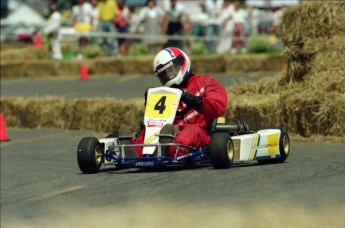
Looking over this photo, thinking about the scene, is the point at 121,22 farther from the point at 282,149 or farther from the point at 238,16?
the point at 282,149

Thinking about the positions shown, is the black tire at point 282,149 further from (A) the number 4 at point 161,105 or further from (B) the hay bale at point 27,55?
(B) the hay bale at point 27,55

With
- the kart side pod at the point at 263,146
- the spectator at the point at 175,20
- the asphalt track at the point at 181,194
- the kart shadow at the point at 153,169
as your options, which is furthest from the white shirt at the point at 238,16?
the kart shadow at the point at 153,169

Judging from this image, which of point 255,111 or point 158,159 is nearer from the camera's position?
point 158,159

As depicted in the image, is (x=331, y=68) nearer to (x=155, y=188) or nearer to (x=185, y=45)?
(x=155, y=188)

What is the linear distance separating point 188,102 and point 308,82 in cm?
315

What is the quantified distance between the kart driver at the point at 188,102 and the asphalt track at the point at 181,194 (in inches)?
10.9

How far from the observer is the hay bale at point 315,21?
512 inches

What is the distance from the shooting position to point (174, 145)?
9.48 meters

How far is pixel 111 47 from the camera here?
25.6m

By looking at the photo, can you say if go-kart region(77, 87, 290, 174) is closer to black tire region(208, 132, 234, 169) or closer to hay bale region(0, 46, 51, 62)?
black tire region(208, 132, 234, 169)

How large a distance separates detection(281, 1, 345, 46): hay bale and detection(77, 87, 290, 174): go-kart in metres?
2.88

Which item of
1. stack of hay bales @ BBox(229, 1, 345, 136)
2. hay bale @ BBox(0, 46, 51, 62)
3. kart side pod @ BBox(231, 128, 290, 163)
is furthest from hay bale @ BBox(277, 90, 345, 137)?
hay bale @ BBox(0, 46, 51, 62)

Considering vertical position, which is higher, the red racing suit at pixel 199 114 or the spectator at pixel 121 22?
the red racing suit at pixel 199 114

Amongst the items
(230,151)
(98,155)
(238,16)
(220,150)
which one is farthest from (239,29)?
(220,150)
